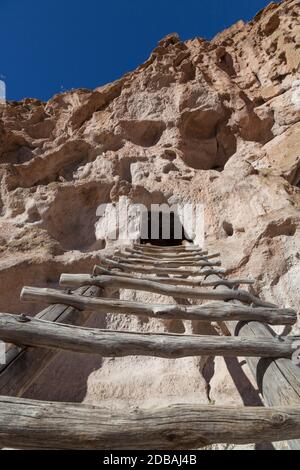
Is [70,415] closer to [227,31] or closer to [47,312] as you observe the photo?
[47,312]

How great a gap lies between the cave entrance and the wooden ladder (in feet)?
8.07

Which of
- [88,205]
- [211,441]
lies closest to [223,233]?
[88,205]

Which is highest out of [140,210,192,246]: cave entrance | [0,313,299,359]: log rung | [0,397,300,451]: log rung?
[140,210,192,246]: cave entrance

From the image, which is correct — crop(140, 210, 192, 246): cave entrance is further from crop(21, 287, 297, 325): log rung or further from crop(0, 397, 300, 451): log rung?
crop(0, 397, 300, 451): log rung

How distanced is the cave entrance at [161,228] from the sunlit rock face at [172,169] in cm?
24

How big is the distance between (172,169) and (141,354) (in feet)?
15.0

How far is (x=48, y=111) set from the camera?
8.74 meters

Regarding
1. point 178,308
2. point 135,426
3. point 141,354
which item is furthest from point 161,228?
point 135,426

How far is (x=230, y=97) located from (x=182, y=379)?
6.73 m

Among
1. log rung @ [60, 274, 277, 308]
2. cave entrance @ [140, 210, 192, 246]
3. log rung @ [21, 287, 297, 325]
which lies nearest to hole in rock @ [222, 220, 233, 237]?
cave entrance @ [140, 210, 192, 246]

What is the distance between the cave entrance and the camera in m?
5.30

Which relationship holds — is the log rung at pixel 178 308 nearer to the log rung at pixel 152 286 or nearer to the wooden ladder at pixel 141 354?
the wooden ladder at pixel 141 354

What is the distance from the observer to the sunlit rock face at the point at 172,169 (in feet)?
9.09

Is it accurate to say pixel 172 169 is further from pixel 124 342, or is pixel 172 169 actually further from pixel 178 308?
pixel 124 342
